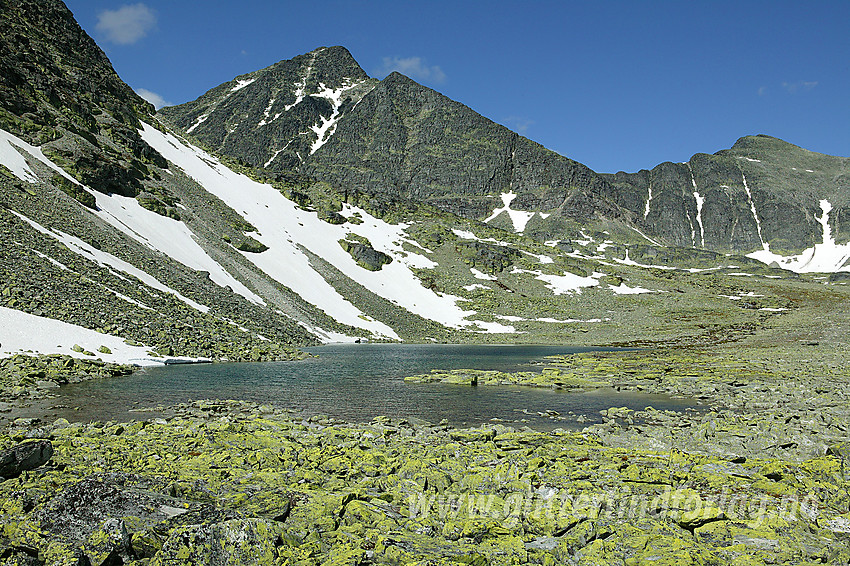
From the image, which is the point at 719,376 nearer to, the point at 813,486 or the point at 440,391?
the point at 440,391

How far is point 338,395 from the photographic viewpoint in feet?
85.9

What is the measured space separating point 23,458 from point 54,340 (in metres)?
24.5

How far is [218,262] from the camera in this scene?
6412 centimetres

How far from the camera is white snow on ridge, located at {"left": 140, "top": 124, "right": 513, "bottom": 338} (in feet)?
236

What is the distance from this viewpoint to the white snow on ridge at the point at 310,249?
2835 inches

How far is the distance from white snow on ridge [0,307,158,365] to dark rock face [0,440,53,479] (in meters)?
21.0

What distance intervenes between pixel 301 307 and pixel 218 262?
12190 mm

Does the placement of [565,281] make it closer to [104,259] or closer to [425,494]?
[104,259]

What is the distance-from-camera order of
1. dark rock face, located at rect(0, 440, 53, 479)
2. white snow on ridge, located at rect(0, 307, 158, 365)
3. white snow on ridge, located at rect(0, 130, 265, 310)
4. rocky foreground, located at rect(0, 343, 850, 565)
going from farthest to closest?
1. white snow on ridge, located at rect(0, 130, 265, 310)
2. white snow on ridge, located at rect(0, 307, 158, 365)
3. dark rock face, located at rect(0, 440, 53, 479)
4. rocky foreground, located at rect(0, 343, 850, 565)

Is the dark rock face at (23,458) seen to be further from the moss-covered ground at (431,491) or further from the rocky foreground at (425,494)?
the moss-covered ground at (431,491)

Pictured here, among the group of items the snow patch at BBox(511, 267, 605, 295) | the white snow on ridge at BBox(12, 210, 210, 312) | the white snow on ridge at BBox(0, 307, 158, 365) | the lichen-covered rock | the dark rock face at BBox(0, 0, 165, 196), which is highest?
the dark rock face at BBox(0, 0, 165, 196)

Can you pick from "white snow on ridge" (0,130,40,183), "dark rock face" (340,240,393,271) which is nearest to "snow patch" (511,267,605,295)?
"dark rock face" (340,240,393,271)

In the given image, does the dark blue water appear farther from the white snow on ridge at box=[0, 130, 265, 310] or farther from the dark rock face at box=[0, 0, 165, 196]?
the dark rock face at box=[0, 0, 165, 196]

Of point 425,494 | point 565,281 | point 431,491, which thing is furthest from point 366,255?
point 425,494
